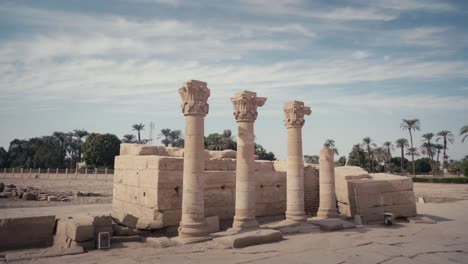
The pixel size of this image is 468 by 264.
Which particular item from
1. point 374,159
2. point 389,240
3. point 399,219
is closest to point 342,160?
point 374,159

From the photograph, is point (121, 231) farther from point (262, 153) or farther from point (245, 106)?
point (262, 153)

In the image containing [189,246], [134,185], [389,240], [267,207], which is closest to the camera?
[189,246]

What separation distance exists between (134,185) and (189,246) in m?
4.97

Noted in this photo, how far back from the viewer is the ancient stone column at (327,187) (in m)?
14.1

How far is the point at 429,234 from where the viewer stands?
11.3 metres

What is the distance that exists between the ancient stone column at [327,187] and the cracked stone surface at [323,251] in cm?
254

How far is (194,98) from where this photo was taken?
1027 cm

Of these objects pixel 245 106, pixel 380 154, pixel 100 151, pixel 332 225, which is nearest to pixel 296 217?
pixel 332 225

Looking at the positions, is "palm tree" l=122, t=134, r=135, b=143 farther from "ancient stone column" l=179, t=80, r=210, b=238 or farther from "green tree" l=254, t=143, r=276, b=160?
"ancient stone column" l=179, t=80, r=210, b=238

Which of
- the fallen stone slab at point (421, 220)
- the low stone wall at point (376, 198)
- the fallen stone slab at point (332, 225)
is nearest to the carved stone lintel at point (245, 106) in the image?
the fallen stone slab at point (332, 225)

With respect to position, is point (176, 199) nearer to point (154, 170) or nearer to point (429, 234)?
point (154, 170)

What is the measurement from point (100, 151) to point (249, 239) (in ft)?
168

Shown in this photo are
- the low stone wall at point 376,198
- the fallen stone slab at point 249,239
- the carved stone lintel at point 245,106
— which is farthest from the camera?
the low stone wall at point 376,198

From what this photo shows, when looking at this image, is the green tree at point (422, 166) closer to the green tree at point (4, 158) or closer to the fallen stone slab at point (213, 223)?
the fallen stone slab at point (213, 223)
